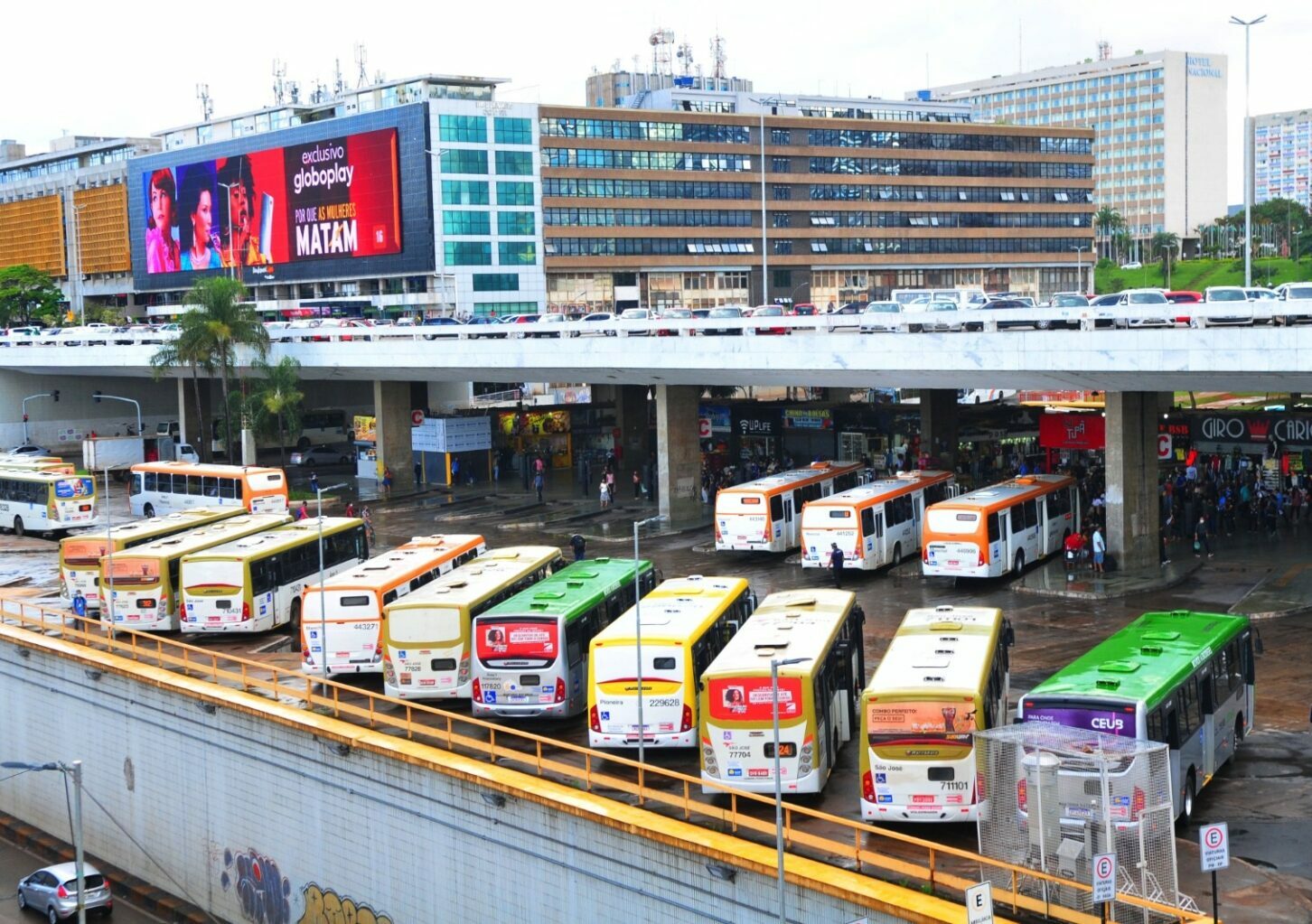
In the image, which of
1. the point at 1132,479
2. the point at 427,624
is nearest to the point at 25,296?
the point at 1132,479

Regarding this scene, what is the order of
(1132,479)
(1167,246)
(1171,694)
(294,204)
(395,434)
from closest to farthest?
(1171,694) → (1132,479) → (395,434) → (294,204) → (1167,246)

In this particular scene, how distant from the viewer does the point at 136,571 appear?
36.8m

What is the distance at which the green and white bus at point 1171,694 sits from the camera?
782 inches

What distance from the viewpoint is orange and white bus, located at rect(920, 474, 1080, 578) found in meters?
38.3

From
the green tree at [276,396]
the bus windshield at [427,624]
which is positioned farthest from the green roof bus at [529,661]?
the green tree at [276,396]

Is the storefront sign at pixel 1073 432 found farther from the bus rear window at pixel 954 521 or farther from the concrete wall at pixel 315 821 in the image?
the concrete wall at pixel 315 821

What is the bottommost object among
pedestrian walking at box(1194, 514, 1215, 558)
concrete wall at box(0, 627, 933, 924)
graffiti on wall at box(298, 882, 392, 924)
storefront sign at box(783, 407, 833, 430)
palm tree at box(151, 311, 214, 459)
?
graffiti on wall at box(298, 882, 392, 924)

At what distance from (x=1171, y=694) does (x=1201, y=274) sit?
157645mm

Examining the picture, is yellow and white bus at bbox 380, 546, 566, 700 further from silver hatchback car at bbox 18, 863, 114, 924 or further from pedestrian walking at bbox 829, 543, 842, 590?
pedestrian walking at bbox 829, 543, 842, 590

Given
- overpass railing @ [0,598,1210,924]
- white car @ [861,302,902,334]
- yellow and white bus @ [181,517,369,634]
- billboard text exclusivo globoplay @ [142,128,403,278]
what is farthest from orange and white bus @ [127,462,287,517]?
billboard text exclusivo globoplay @ [142,128,403,278]

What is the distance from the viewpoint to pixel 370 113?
375ft

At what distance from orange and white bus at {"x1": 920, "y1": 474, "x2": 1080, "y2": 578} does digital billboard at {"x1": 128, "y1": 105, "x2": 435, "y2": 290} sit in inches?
3060

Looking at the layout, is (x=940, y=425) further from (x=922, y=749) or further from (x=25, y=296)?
(x=25, y=296)

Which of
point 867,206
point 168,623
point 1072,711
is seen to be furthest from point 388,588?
point 867,206
